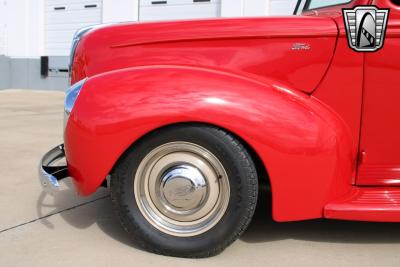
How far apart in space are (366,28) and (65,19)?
46.8 feet

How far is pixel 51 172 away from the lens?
294cm

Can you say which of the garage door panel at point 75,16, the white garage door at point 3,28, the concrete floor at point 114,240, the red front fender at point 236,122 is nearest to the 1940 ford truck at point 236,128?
the red front fender at point 236,122

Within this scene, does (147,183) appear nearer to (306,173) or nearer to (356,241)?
(306,173)

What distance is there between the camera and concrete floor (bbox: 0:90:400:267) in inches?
105

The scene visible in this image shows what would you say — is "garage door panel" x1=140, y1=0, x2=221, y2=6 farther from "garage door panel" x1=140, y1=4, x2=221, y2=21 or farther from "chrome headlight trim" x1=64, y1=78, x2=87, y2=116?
"chrome headlight trim" x1=64, y1=78, x2=87, y2=116

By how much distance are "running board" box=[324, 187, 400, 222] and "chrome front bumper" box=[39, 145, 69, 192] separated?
1518mm

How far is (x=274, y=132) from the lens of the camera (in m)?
2.55

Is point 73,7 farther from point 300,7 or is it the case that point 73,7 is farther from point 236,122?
point 236,122

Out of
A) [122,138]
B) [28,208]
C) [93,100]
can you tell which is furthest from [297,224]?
[28,208]

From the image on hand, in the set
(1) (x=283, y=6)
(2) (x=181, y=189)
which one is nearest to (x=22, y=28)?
(1) (x=283, y=6)

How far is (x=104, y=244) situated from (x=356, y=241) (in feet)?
4.96

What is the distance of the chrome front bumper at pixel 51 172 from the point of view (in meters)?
2.80

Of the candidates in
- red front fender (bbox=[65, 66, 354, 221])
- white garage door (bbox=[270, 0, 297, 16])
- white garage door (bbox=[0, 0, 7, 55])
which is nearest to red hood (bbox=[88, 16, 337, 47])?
red front fender (bbox=[65, 66, 354, 221])

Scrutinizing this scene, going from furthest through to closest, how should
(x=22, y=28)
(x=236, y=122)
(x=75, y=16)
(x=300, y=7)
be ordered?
1. (x=22, y=28)
2. (x=75, y=16)
3. (x=300, y=7)
4. (x=236, y=122)
